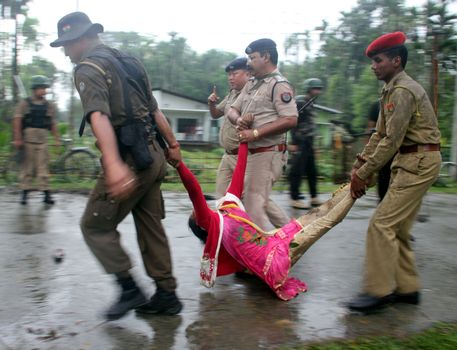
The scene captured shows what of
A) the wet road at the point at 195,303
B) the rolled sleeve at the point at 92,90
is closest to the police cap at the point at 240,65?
the wet road at the point at 195,303

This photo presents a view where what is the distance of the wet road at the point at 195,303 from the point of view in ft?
11.1

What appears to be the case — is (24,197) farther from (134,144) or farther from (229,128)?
(134,144)

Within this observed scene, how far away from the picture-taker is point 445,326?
364 cm

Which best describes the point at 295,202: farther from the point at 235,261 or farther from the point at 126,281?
the point at 126,281

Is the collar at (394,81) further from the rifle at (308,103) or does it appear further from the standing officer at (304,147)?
the standing officer at (304,147)

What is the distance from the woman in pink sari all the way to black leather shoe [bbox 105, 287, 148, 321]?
1.97 feet

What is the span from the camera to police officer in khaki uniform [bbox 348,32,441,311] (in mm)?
3811

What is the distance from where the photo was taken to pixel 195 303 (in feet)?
13.2

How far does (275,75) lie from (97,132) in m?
2.19

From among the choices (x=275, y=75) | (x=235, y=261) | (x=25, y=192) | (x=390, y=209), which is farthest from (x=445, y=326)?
(x=25, y=192)

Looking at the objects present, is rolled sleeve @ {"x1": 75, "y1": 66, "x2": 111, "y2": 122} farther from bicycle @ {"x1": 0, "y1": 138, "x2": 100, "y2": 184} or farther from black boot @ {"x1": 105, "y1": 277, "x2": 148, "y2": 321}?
bicycle @ {"x1": 0, "y1": 138, "x2": 100, "y2": 184}

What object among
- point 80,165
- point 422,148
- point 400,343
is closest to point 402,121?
point 422,148

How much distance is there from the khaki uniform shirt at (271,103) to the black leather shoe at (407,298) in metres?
1.68

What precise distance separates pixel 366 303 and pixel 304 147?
496cm
